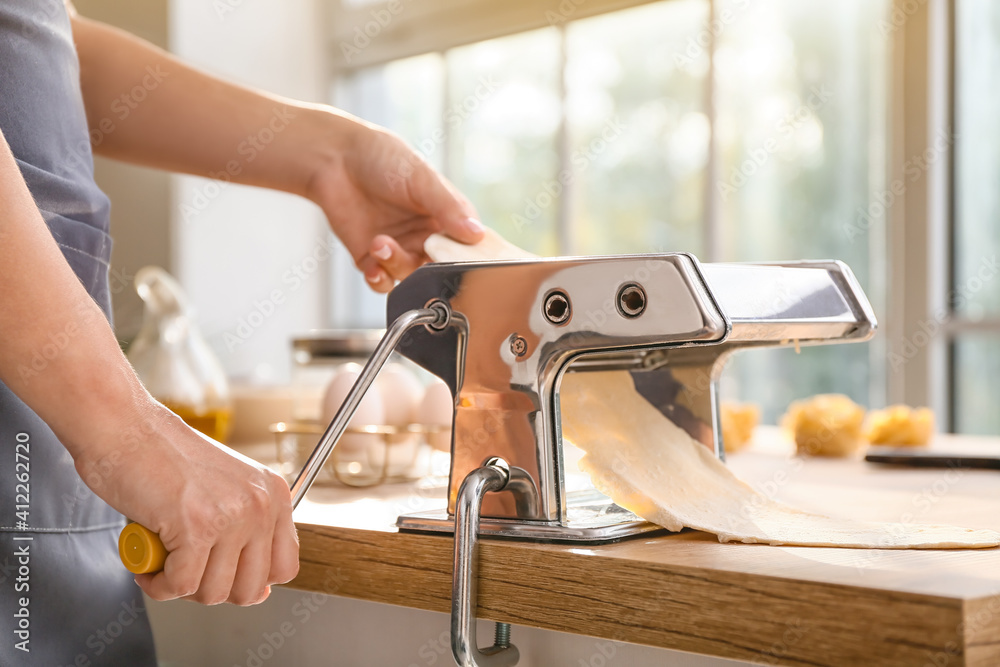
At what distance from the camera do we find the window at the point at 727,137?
305 centimetres

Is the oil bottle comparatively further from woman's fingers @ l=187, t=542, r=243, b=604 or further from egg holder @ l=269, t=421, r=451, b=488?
woman's fingers @ l=187, t=542, r=243, b=604

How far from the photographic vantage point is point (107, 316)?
0.76 m

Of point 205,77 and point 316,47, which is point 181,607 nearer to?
point 205,77

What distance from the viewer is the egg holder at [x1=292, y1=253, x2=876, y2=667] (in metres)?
0.55

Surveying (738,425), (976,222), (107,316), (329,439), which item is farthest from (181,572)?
(976,222)

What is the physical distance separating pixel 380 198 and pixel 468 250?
19cm

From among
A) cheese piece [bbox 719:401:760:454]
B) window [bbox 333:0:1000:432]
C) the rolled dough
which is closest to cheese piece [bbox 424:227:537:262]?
the rolled dough

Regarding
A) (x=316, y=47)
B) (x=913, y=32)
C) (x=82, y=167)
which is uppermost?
(x=316, y=47)

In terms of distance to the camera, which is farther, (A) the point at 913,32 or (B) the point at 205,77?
(A) the point at 913,32

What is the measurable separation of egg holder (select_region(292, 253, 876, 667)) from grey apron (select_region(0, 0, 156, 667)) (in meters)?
0.21

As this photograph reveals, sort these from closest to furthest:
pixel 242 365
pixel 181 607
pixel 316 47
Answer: pixel 181 607, pixel 242 365, pixel 316 47

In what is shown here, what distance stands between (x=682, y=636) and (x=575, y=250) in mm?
3367

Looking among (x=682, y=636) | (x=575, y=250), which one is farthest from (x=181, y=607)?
(x=575, y=250)

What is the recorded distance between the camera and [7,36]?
661 mm
